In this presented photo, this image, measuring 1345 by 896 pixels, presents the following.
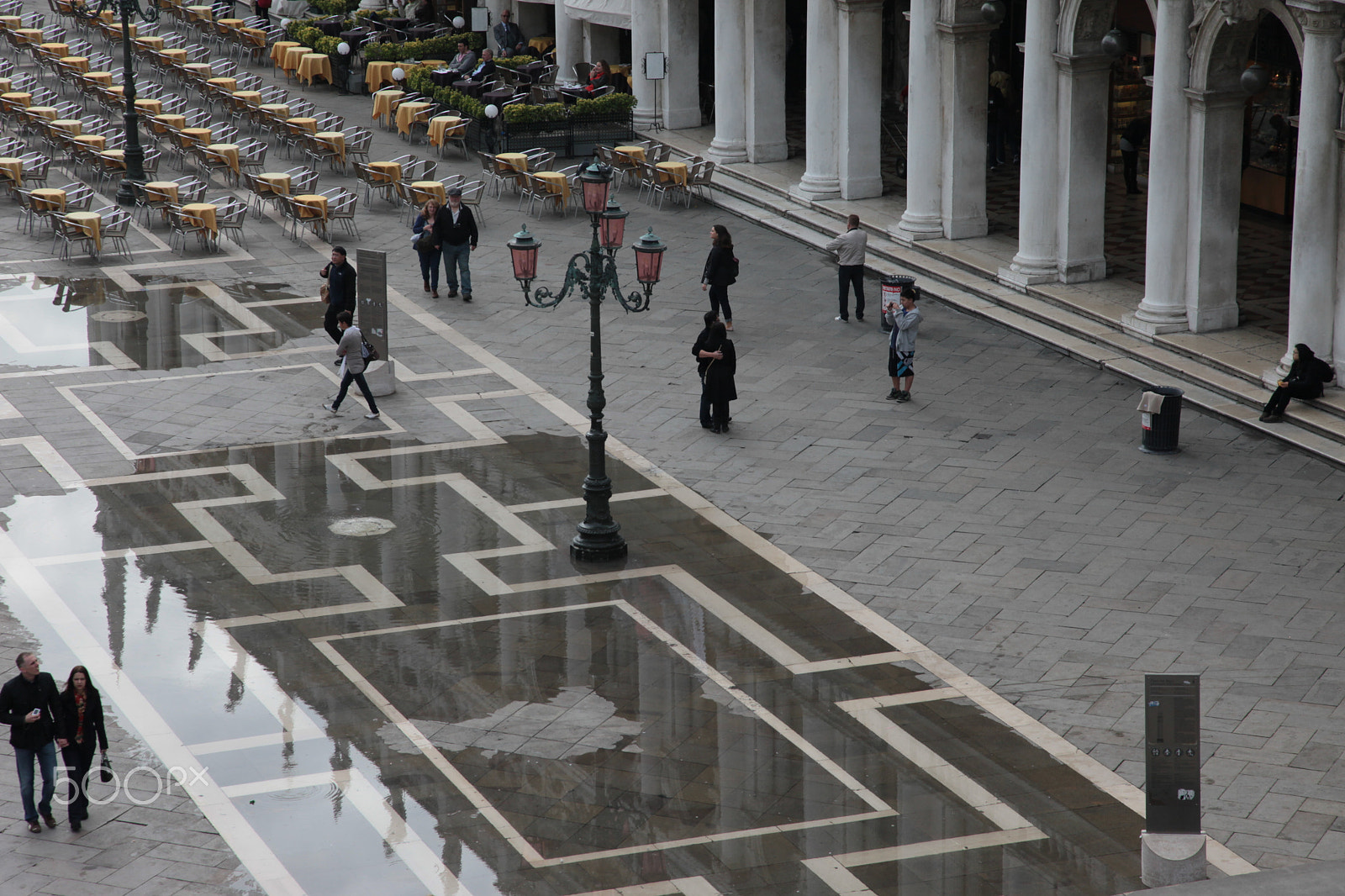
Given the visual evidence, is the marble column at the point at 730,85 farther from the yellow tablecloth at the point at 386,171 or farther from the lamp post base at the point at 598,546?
the lamp post base at the point at 598,546

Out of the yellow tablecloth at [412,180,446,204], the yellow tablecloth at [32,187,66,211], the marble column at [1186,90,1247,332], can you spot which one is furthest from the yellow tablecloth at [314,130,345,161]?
the marble column at [1186,90,1247,332]

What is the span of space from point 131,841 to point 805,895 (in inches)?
189

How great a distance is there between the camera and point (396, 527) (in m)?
18.6

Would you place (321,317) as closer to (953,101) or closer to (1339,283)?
(953,101)

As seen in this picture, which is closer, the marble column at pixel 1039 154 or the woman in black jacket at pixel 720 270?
the woman in black jacket at pixel 720 270

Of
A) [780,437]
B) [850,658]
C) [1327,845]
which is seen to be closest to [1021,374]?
[780,437]

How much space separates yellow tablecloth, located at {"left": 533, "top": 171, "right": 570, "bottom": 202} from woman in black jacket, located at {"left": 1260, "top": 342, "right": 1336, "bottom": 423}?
14.4 meters

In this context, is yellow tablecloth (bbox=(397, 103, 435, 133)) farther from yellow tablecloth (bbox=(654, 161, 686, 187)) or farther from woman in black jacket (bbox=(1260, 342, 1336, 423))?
woman in black jacket (bbox=(1260, 342, 1336, 423))

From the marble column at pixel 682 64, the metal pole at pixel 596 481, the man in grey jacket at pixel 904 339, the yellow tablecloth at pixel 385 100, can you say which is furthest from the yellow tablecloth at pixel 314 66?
the metal pole at pixel 596 481

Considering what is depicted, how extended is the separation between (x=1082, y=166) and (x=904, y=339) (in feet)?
17.5

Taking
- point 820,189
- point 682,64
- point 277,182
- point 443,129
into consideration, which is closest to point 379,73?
point 443,129

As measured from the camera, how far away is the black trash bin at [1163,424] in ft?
65.6

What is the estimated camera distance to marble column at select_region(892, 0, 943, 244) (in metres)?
27.8

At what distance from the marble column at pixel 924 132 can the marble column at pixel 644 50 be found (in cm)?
996
